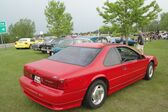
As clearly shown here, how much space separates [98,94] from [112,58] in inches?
40.0

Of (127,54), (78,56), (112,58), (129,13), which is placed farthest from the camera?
(129,13)

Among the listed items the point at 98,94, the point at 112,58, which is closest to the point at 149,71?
the point at 112,58

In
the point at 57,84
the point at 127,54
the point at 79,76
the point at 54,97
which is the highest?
the point at 127,54

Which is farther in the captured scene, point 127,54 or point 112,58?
point 127,54

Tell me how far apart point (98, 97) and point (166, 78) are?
12.0 ft

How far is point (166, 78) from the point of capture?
7191mm

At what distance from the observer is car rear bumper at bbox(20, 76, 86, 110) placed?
3.85m

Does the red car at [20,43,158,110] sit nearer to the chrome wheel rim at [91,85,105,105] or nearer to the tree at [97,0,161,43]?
the chrome wheel rim at [91,85,105,105]

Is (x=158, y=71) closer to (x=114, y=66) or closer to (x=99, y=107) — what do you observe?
(x=114, y=66)

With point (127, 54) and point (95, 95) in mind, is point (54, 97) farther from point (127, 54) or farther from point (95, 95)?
point (127, 54)

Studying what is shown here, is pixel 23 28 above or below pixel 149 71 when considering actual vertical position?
above

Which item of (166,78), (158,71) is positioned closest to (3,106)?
(166,78)

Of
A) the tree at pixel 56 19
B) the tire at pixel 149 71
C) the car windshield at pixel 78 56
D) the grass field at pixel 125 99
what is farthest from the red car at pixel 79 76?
the tree at pixel 56 19

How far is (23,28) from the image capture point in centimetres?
7200
